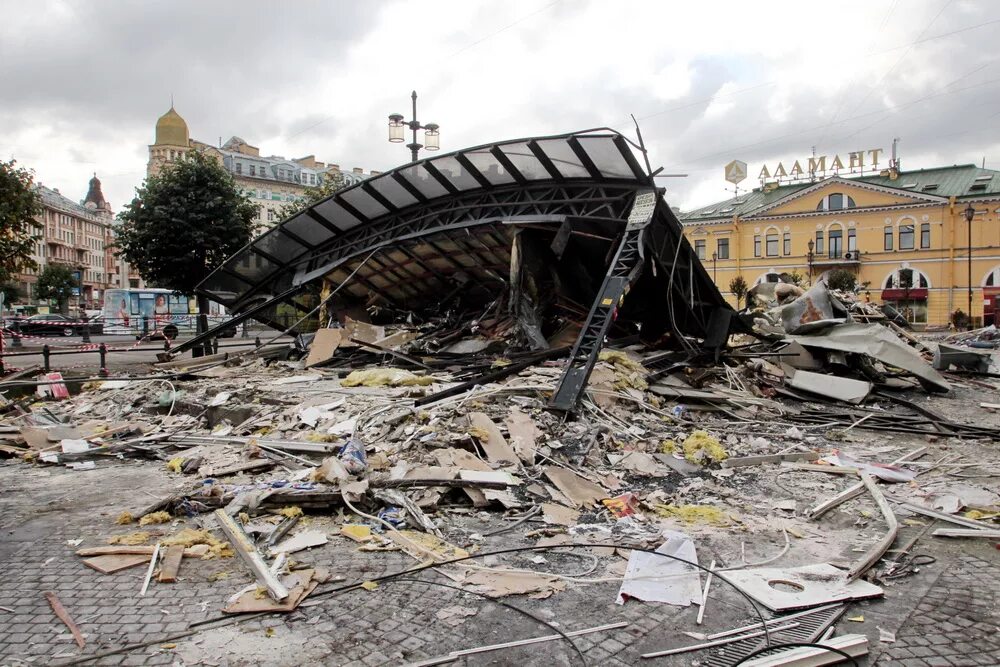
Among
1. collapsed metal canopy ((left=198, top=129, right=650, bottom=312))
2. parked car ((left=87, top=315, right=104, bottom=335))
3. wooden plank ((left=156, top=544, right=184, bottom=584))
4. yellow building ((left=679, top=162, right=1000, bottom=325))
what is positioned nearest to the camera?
wooden plank ((left=156, top=544, right=184, bottom=584))

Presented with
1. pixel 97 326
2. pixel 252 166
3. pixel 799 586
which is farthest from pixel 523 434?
pixel 252 166

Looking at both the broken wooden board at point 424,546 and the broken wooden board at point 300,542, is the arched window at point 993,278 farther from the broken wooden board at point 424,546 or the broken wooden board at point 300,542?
the broken wooden board at point 300,542

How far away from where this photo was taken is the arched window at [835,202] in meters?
51.6

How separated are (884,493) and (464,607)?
13.9 ft

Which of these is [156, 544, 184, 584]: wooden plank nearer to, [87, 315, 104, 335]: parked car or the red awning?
[87, 315, 104, 335]: parked car

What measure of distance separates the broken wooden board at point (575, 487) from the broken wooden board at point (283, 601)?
2.40m

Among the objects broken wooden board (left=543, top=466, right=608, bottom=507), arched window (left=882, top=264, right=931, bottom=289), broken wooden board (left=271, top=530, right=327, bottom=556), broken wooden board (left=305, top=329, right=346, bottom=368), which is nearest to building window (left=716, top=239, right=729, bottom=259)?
arched window (left=882, top=264, right=931, bottom=289)

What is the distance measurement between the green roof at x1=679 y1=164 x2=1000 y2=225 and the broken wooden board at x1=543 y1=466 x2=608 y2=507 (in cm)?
5444

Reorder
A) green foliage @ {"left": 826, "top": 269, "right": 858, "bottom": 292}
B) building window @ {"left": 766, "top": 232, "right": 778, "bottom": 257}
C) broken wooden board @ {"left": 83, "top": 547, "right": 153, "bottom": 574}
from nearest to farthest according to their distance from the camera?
broken wooden board @ {"left": 83, "top": 547, "right": 153, "bottom": 574} → green foliage @ {"left": 826, "top": 269, "right": 858, "bottom": 292} → building window @ {"left": 766, "top": 232, "right": 778, "bottom": 257}

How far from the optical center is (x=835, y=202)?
171ft

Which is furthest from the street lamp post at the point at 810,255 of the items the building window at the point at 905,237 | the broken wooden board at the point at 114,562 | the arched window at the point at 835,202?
the broken wooden board at the point at 114,562

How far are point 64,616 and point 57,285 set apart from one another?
222 feet

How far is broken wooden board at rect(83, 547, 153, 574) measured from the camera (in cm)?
408

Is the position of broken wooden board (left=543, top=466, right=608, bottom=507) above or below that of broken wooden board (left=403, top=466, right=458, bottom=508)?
below
